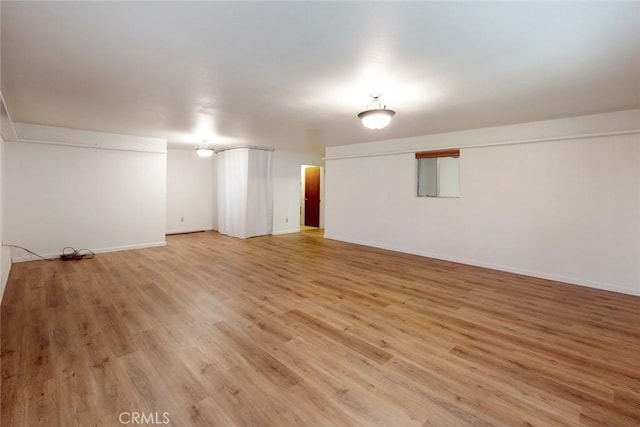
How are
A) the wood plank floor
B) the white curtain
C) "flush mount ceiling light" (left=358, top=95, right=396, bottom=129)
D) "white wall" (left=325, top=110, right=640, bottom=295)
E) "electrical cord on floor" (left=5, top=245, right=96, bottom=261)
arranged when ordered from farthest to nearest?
the white curtain → "electrical cord on floor" (left=5, top=245, right=96, bottom=261) → "white wall" (left=325, top=110, right=640, bottom=295) → "flush mount ceiling light" (left=358, top=95, right=396, bottom=129) → the wood plank floor

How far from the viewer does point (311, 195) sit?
391 inches

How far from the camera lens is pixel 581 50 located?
2209 mm

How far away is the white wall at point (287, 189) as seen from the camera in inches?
325

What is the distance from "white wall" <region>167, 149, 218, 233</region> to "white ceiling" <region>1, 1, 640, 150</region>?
12.9ft

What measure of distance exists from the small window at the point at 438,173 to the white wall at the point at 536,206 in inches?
5.4

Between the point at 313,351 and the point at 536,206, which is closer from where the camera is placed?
the point at 313,351

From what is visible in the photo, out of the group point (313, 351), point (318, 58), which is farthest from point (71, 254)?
point (318, 58)

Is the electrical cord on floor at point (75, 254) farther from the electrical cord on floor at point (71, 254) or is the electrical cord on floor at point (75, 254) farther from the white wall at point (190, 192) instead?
the white wall at point (190, 192)

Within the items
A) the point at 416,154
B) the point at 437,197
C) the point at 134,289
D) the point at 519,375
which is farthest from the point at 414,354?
the point at 416,154

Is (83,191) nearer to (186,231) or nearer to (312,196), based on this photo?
(186,231)

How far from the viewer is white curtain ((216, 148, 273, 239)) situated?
298 inches

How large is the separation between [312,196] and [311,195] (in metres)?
0.06

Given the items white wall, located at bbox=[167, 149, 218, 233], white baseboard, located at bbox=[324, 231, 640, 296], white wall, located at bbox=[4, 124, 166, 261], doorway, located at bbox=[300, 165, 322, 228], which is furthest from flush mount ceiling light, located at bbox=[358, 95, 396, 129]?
white wall, located at bbox=[167, 149, 218, 233]

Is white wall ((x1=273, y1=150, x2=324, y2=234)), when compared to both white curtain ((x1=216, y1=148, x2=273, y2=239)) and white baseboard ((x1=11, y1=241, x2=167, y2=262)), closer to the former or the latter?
white curtain ((x1=216, y1=148, x2=273, y2=239))
